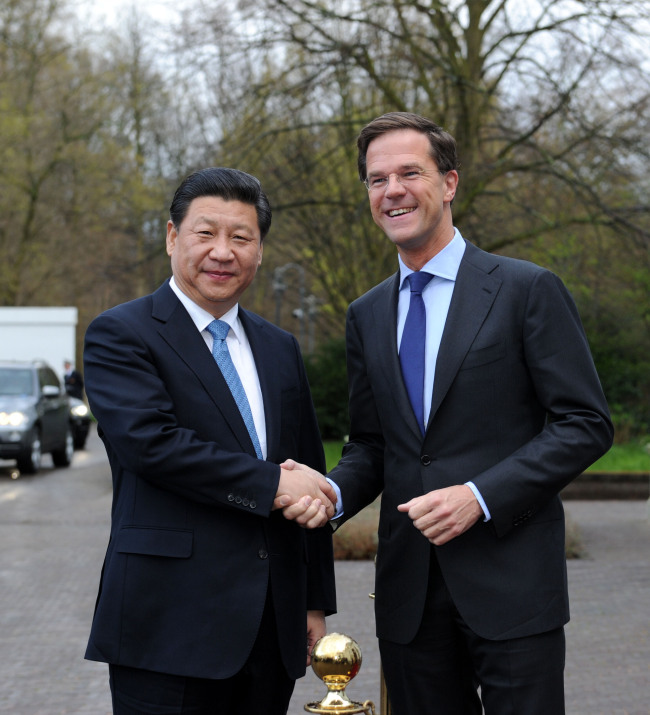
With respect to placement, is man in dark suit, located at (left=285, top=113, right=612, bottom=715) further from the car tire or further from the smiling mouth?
the car tire

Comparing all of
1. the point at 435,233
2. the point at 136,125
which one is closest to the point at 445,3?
the point at 435,233

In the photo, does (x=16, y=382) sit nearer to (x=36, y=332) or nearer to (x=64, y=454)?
(x=64, y=454)

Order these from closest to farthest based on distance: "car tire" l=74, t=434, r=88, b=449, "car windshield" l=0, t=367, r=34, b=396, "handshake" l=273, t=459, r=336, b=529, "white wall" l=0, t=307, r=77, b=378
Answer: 1. "handshake" l=273, t=459, r=336, b=529
2. "car windshield" l=0, t=367, r=34, b=396
3. "car tire" l=74, t=434, r=88, b=449
4. "white wall" l=0, t=307, r=77, b=378

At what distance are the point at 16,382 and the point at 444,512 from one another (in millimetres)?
16572

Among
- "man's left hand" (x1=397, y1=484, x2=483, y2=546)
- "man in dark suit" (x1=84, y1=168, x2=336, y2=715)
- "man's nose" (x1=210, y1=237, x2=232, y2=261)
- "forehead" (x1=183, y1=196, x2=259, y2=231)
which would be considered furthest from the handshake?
"forehead" (x1=183, y1=196, x2=259, y2=231)

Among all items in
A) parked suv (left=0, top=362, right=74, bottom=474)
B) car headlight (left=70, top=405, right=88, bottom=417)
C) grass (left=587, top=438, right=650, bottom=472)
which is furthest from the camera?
car headlight (left=70, top=405, right=88, bottom=417)

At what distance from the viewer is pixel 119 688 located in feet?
10.2

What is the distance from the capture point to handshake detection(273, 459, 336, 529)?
3.14 metres

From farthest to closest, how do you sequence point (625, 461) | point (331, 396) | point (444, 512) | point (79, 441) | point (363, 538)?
point (79, 441), point (331, 396), point (625, 461), point (363, 538), point (444, 512)

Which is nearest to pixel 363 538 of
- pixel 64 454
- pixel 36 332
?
pixel 64 454

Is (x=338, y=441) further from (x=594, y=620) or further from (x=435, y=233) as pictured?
(x=435, y=233)

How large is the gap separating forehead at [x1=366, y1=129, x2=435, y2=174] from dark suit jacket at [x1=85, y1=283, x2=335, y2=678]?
737mm

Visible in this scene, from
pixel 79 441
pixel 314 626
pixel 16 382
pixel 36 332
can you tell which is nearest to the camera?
pixel 314 626

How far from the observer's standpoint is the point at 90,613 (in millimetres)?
8219
